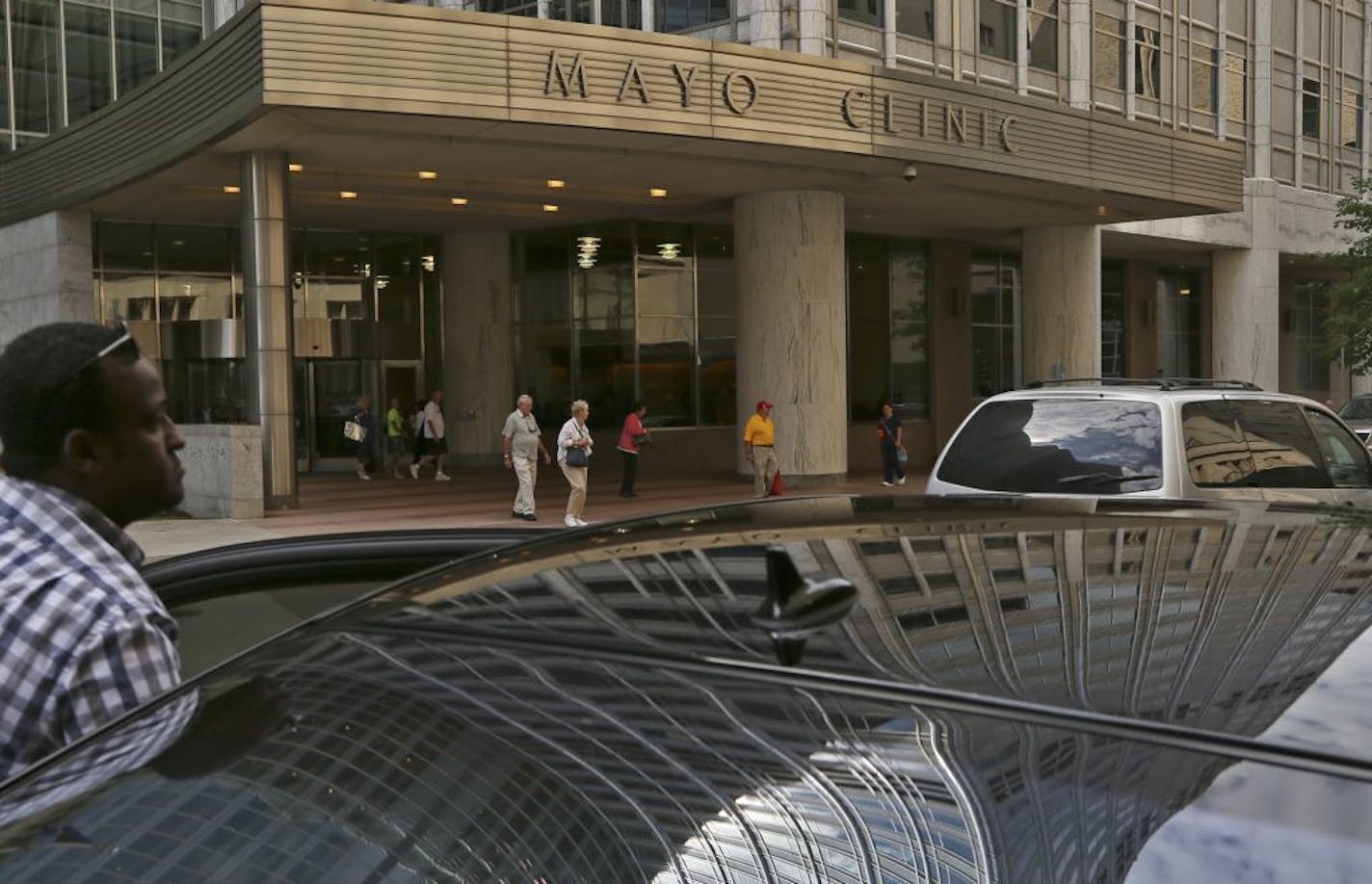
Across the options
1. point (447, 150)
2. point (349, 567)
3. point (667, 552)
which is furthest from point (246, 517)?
point (667, 552)

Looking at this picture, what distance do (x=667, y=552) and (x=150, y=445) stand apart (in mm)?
994

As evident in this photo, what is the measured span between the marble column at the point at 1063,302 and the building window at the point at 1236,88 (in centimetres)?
1095

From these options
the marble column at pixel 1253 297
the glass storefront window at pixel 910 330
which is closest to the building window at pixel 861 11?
the glass storefront window at pixel 910 330

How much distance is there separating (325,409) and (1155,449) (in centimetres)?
2577

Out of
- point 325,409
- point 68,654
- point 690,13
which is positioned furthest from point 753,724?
point 325,409

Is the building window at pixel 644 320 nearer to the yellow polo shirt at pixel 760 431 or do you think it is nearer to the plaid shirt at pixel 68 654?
the yellow polo shirt at pixel 760 431

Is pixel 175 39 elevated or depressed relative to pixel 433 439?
elevated

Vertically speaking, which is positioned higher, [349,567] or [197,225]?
[197,225]

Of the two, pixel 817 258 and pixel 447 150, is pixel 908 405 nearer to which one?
pixel 817 258

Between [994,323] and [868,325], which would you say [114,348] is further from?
[994,323]

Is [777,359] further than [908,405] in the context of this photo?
No

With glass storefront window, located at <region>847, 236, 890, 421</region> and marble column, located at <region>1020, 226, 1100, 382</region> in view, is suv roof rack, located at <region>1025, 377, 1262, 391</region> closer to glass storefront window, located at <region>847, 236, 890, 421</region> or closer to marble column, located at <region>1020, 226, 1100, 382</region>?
marble column, located at <region>1020, 226, 1100, 382</region>

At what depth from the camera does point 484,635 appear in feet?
5.73

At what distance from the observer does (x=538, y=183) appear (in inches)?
961
